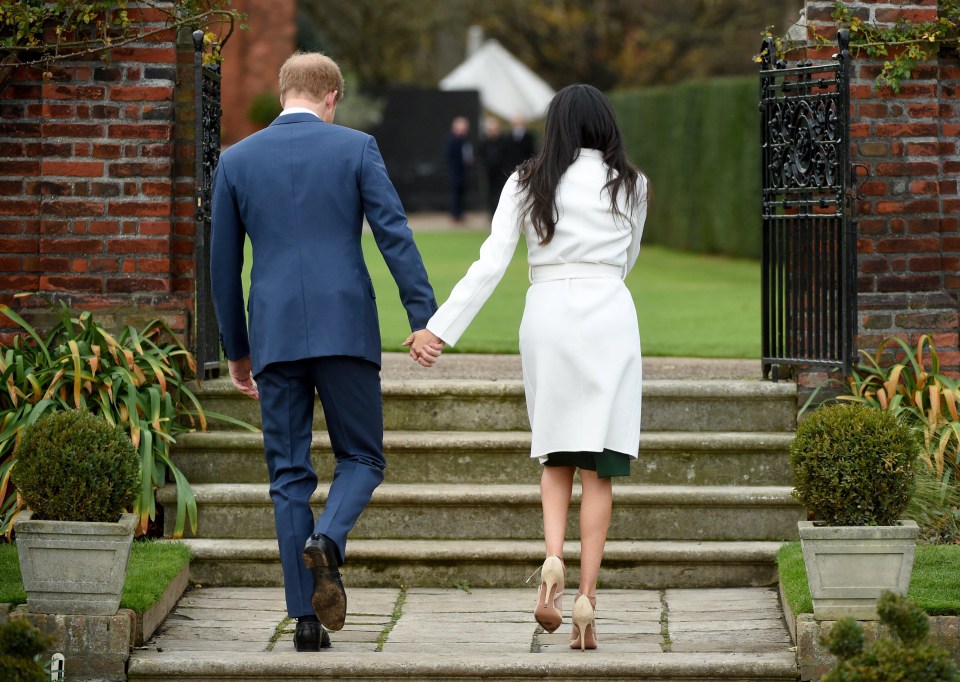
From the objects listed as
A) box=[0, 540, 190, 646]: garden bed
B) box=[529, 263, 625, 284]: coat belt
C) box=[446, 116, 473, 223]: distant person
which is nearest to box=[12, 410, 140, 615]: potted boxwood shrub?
box=[0, 540, 190, 646]: garden bed

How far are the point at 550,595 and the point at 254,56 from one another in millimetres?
22289

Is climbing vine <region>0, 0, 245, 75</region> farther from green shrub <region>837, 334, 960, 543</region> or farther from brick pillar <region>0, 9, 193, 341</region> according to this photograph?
green shrub <region>837, 334, 960, 543</region>

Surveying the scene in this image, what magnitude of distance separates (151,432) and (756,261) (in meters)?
12.8

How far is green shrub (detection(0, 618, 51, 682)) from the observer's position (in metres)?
3.59

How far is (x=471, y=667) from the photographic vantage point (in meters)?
4.49

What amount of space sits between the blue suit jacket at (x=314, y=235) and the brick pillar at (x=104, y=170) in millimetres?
1810

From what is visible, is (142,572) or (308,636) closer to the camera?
(308,636)

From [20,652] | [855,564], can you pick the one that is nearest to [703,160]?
[855,564]

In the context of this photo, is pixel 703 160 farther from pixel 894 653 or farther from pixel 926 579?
pixel 894 653

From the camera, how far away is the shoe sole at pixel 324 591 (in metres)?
4.43

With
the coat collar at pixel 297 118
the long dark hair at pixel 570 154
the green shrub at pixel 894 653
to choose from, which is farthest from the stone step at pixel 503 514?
the green shrub at pixel 894 653

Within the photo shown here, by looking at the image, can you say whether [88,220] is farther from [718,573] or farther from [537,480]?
[718,573]

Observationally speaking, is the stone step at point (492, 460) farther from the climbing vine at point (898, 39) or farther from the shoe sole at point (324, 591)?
the climbing vine at point (898, 39)

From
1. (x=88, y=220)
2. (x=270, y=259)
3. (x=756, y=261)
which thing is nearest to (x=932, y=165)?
(x=270, y=259)
